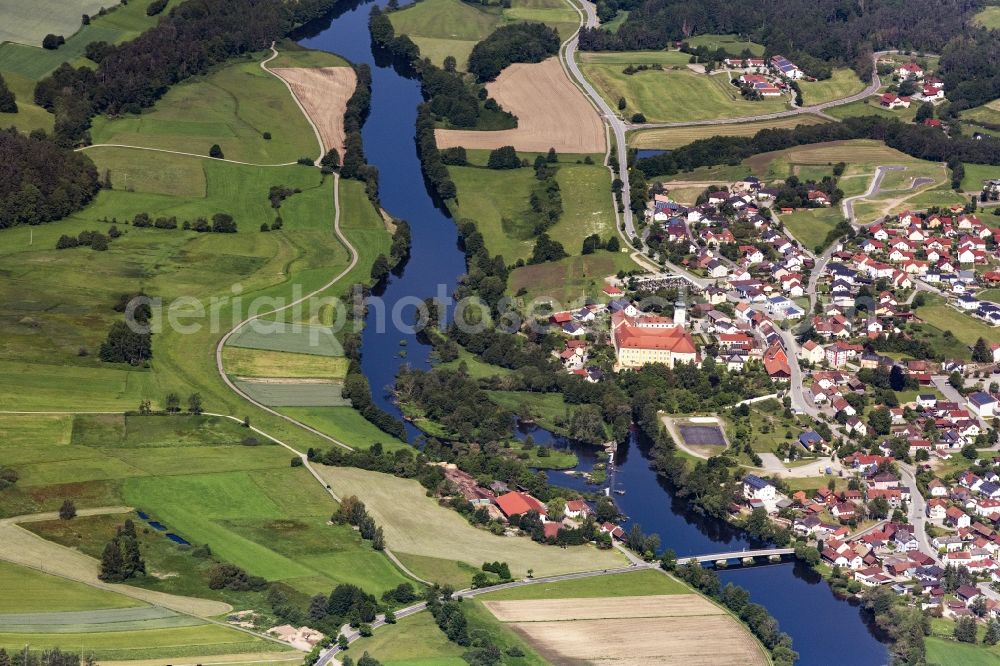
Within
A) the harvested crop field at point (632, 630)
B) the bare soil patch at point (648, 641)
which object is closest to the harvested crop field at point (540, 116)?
the harvested crop field at point (632, 630)

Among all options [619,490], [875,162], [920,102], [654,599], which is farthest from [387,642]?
[920,102]

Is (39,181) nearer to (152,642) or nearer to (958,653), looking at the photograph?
Answer: (152,642)

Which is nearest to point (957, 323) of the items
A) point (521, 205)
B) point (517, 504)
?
point (521, 205)

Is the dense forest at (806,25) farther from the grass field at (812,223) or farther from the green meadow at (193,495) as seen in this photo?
the green meadow at (193,495)

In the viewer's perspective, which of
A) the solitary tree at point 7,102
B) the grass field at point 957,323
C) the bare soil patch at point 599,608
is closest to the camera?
the bare soil patch at point 599,608

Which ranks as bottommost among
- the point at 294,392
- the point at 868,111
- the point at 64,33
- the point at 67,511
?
the point at 67,511

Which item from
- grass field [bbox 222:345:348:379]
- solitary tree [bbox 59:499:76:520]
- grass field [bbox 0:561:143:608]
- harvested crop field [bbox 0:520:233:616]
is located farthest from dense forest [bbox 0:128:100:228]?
grass field [bbox 0:561:143:608]
